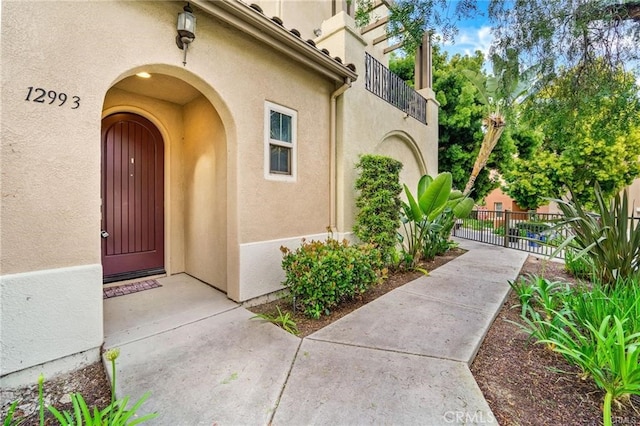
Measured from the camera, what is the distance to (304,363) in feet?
9.33

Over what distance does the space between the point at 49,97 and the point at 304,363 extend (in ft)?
11.8

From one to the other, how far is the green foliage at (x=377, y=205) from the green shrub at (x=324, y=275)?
144 centimetres

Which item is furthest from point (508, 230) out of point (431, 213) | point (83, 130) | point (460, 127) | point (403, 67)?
point (83, 130)

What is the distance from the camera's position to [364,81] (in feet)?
22.2

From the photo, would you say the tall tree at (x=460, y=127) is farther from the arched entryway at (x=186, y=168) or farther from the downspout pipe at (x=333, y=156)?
the arched entryway at (x=186, y=168)

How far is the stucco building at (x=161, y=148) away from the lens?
8.53 feet

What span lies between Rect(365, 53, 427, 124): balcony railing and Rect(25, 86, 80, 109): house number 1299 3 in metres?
5.86

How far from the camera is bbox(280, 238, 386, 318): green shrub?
157 inches

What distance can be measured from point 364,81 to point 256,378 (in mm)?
6533

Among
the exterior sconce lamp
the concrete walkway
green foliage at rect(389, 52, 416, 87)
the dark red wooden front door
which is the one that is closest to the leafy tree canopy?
the exterior sconce lamp

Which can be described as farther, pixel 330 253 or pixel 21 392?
pixel 330 253

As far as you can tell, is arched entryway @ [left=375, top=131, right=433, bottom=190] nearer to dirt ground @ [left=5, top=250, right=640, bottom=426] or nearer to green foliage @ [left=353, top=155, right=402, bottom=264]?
green foliage @ [left=353, top=155, right=402, bottom=264]

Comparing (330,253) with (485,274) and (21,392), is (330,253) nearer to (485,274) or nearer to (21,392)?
(21,392)

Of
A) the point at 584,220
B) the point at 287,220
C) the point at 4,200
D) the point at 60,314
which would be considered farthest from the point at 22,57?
the point at 584,220
